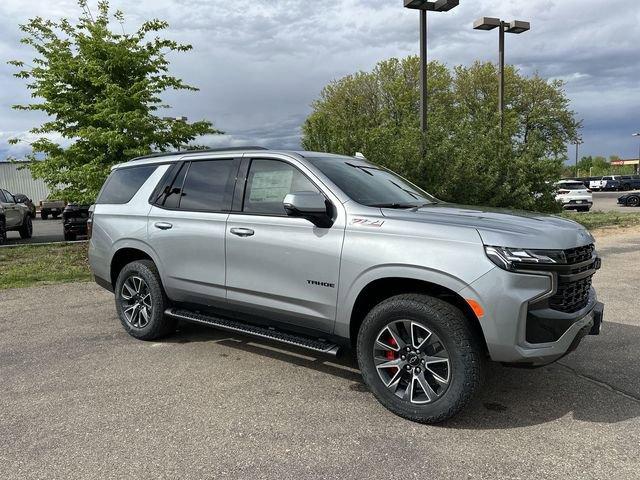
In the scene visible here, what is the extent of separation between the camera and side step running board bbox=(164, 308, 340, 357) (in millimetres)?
3906

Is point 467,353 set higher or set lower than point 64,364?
higher

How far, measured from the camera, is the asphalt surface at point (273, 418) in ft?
9.87

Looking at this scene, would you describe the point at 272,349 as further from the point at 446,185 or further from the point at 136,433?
the point at 446,185

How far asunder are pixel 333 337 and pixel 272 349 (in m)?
1.25

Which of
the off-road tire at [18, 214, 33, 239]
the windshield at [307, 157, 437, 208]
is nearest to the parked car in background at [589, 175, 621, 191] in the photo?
the off-road tire at [18, 214, 33, 239]

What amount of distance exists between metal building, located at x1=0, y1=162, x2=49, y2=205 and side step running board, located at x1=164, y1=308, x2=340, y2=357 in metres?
37.8

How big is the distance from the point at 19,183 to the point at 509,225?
42.3 m

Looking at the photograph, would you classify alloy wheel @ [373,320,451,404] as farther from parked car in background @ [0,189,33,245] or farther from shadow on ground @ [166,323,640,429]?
parked car in background @ [0,189,33,245]

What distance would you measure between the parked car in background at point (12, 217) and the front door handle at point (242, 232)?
1228 cm

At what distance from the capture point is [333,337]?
3.94m

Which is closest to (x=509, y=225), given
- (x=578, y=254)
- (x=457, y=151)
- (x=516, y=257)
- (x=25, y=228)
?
(x=516, y=257)

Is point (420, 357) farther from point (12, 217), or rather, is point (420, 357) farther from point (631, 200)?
point (631, 200)

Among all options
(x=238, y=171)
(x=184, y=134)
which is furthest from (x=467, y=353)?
(x=184, y=134)

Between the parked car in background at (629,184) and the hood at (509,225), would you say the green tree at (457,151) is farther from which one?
the parked car in background at (629,184)
